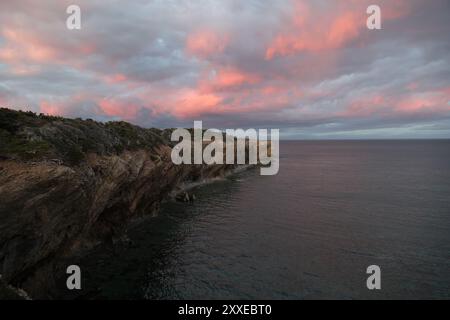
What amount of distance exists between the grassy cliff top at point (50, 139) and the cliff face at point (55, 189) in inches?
2.3

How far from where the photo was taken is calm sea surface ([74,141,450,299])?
26.7m

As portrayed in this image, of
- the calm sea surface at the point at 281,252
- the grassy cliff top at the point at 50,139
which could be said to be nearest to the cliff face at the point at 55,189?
the grassy cliff top at the point at 50,139

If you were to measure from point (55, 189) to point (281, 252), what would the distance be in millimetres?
26118

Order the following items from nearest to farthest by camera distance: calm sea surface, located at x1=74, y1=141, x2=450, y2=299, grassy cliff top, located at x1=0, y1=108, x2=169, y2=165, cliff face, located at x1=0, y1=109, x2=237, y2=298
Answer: cliff face, located at x1=0, y1=109, x2=237, y2=298
grassy cliff top, located at x1=0, y1=108, x2=169, y2=165
calm sea surface, located at x1=74, y1=141, x2=450, y2=299

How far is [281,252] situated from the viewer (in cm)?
3481

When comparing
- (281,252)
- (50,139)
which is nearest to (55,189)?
(50,139)

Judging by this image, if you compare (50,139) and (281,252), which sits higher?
(50,139)

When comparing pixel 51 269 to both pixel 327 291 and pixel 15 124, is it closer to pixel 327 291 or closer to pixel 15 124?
pixel 15 124

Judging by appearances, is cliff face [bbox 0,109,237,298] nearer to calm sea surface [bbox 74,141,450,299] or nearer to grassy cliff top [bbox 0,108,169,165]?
grassy cliff top [bbox 0,108,169,165]

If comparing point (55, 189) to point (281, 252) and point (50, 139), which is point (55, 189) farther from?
point (281, 252)

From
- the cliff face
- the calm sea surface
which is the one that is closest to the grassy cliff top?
the cliff face

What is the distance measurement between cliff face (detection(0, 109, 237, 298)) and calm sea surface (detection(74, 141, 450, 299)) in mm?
4156
